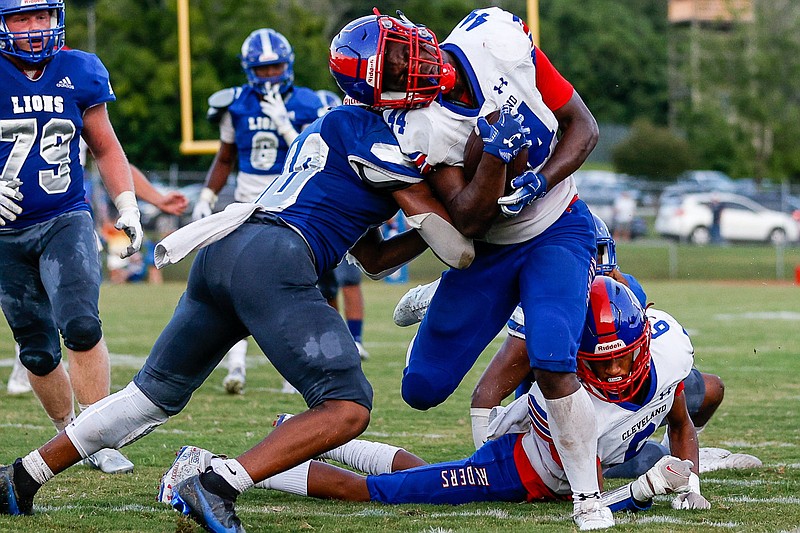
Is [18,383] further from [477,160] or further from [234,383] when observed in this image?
[477,160]

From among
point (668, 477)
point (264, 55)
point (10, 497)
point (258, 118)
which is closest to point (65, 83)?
point (10, 497)

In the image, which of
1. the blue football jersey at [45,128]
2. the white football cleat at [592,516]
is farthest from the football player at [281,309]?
the blue football jersey at [45,128]

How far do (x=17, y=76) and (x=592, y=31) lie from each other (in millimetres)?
→ 41825

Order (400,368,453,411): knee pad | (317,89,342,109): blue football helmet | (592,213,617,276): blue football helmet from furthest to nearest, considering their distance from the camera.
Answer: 1. (317,89,342,109): blue football helmet
2. (592,213,617,276): blue football helmet
3. (400,368,453,411): knee pad

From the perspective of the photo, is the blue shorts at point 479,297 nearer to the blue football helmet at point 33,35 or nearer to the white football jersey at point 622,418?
the white football jersey at point 622,418

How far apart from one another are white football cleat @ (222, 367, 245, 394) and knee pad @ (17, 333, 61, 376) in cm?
209

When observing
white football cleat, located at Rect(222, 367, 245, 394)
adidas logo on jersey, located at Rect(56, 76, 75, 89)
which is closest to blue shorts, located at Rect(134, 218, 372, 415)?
adidas logo on jersey, located at Rect(56, 76, 75, 89)

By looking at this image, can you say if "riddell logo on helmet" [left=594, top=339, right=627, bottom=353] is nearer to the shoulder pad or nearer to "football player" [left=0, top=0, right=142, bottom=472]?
"football player" [left=0, top=0, right=142, bottom=472]

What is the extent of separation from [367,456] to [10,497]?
1.19 m

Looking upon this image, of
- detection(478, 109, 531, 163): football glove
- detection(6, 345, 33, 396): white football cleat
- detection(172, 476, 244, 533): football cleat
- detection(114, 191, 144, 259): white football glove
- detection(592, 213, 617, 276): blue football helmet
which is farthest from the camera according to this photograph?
detection(6, 345, 33, 396): white football cleat

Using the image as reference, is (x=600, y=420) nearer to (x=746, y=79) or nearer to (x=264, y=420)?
(x=264, y=420)

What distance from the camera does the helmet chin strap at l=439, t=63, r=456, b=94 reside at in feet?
11.7

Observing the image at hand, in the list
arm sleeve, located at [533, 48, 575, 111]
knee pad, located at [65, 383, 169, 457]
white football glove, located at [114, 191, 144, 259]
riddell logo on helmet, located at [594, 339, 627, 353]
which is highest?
arm sleeve, located at [533, 48, 575, 111]

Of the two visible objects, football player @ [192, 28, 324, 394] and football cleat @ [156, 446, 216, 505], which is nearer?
football cleat @ [156, 446, 216, 505]
